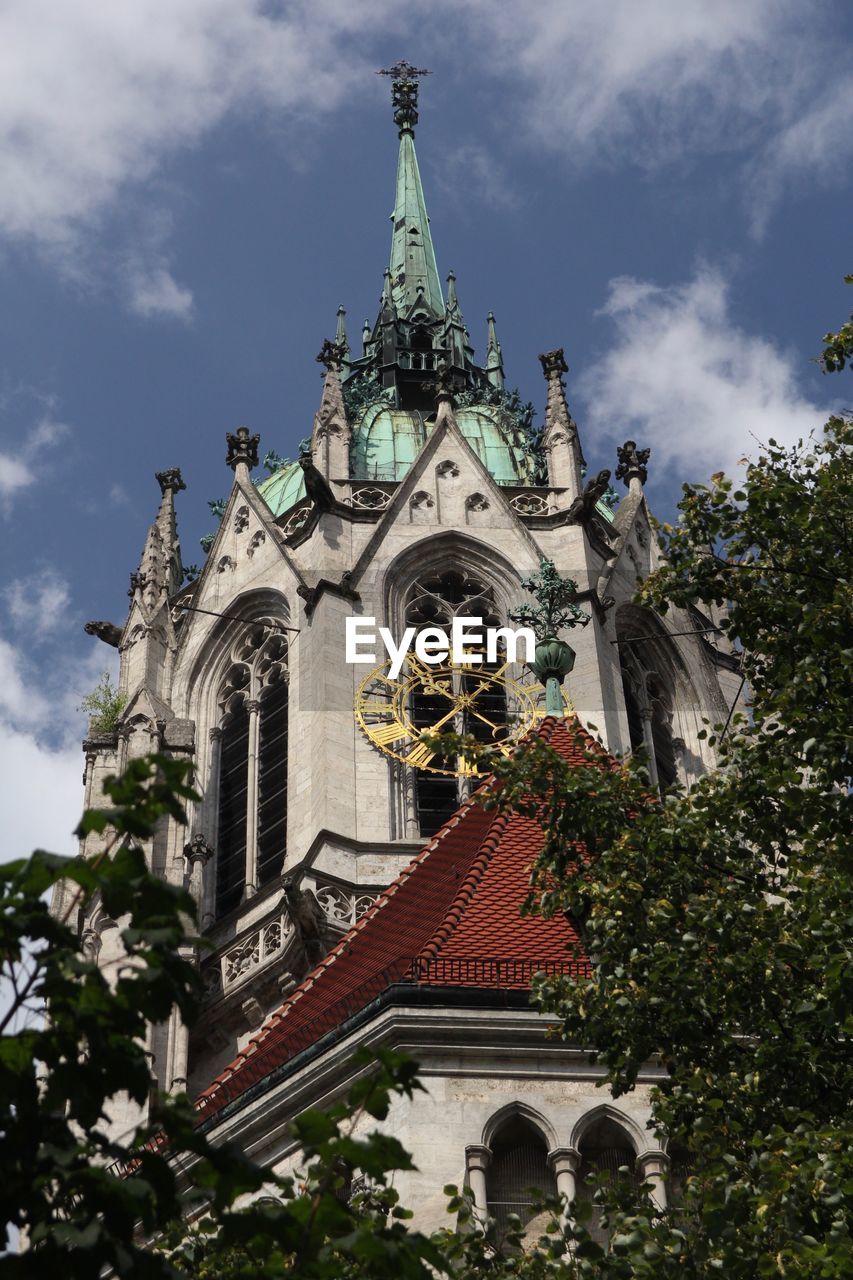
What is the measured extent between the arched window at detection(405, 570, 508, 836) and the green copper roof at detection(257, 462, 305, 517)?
132 inches

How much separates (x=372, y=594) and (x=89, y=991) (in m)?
24.3

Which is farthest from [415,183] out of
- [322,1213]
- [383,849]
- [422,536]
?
[322,1213]

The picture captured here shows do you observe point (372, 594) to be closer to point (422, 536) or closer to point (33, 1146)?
point (422, 536)

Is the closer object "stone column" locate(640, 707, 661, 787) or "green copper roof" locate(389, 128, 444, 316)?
"stone column" locate(640, 707, 661, 787)

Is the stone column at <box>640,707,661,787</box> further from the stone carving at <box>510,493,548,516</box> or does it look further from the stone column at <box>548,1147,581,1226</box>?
the stone column at <box>548,1147,581,1226</box>

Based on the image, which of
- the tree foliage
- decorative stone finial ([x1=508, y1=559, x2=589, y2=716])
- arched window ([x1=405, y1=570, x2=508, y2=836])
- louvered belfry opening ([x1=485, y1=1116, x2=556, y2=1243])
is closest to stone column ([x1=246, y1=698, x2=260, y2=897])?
arched window ([x1=405, y1=570, x2=508, y2=836])

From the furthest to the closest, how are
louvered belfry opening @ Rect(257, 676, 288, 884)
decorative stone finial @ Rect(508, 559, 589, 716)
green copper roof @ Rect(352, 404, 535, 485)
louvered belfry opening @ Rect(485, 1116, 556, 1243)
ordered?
green copper roof @ Rect(352, 404, 535, 485) < louvered belfry opening @ Rect(257, 676, 288, 884) < decorative stone finial @ Rect(508, 559, 589, 716) < louvered belfry opening @ Rect(485, 1116, 556, 1243)

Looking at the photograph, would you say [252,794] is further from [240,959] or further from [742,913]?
[742,913]

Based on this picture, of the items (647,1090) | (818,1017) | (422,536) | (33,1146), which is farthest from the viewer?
(422,536)

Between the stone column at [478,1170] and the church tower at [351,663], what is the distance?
493 inches

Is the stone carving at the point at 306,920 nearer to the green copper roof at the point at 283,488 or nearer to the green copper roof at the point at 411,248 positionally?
the green copper roof at the point at 283,488

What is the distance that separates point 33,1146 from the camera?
299 inches

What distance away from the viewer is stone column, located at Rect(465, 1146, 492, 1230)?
1418cm

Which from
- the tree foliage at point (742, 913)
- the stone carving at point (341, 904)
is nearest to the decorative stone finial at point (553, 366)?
the stone carving at point (341, 904)
